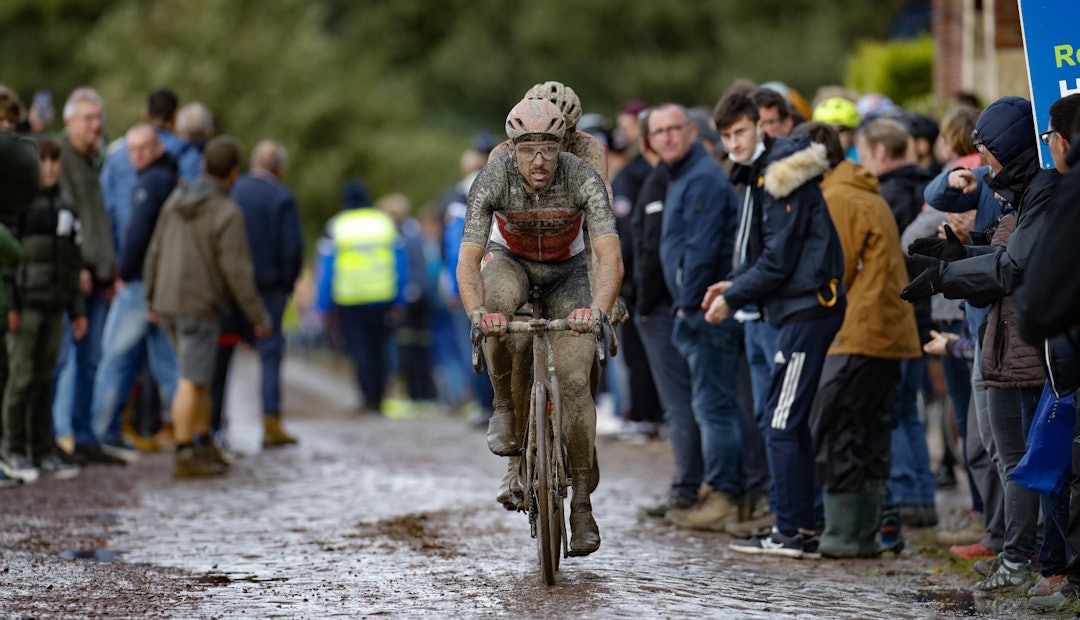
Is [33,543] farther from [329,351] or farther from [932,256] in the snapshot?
[329,351]

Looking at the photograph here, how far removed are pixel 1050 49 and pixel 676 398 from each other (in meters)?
3.81

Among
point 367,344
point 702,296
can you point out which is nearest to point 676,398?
point 702,296

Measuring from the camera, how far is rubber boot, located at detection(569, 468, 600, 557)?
8266mm

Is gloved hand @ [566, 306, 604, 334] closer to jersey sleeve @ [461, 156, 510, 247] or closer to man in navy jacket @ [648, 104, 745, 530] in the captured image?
jersey sleeve @ [461, 156, 510, 247]

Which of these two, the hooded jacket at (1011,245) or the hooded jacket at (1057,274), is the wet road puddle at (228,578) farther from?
the hooded jacket at (1057,274)

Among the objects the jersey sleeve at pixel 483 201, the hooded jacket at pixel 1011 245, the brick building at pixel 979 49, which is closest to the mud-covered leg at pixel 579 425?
the jersey sleeve at pixel 483 201

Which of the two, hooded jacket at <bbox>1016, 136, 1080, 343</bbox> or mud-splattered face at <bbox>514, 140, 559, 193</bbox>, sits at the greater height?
mud-splattered face at <bbox>514, 140, 559, 193</bbox>

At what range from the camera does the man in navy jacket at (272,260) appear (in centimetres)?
1519

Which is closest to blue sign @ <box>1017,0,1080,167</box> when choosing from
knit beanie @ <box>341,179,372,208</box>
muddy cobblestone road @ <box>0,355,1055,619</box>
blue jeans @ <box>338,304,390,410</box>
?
muddy cobblestone road @ <box>0,355,1055,619</box>

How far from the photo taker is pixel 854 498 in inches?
368

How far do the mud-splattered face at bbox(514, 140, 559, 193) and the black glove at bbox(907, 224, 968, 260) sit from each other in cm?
171

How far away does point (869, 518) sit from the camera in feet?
30.9

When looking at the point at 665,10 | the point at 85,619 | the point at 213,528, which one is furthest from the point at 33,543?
the point at 665,10

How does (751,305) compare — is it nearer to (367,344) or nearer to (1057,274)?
(1057,274)
